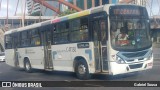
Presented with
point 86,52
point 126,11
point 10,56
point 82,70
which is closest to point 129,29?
point 126,11

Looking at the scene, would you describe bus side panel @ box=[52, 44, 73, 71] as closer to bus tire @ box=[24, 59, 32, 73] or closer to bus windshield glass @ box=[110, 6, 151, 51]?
bus windshield glass @ box=[110, 6, 151, 51]

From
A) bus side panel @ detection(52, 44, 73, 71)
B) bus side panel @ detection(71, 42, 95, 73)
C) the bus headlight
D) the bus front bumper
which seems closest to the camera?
the bus front bumper

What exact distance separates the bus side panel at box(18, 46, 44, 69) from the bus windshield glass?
237 inches

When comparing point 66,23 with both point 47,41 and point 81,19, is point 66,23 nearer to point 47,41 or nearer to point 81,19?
point 81,19

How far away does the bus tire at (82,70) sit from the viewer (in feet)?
43.1

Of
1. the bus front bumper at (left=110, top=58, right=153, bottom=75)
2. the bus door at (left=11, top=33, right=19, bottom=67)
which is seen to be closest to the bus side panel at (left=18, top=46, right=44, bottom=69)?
the bus door at (left=11, top=33, right=19, bottom=67)

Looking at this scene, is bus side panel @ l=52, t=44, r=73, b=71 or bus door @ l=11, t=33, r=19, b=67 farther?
bus door @ l=11, t=33, r=19, b=67

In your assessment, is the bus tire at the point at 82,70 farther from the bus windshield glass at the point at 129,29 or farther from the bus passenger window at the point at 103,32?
the bus windshield glass at the point at 129,29

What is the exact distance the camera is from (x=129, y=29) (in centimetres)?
1242

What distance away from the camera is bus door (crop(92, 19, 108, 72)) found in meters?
12.2

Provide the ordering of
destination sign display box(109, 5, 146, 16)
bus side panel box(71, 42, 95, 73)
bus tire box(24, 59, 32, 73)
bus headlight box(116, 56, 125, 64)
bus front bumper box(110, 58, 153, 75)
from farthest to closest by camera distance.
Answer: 1. bus tire box(24, 59, 32, 73)
2. bus side panel box(71, 42, 95, 73)
3. destination sign display box(109, 5, 146, 16)
4. bus headlight box(116, 56, 125, 64)
5. bus front bumper box(110, 58, 153, 75)

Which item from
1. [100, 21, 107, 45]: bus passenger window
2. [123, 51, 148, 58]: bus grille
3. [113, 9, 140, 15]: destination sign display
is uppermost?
[113, 9, 140, 15]: destination sign display

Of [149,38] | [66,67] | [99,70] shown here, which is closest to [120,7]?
[149,38]

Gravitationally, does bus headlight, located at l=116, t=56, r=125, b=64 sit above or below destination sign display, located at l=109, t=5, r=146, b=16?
below
